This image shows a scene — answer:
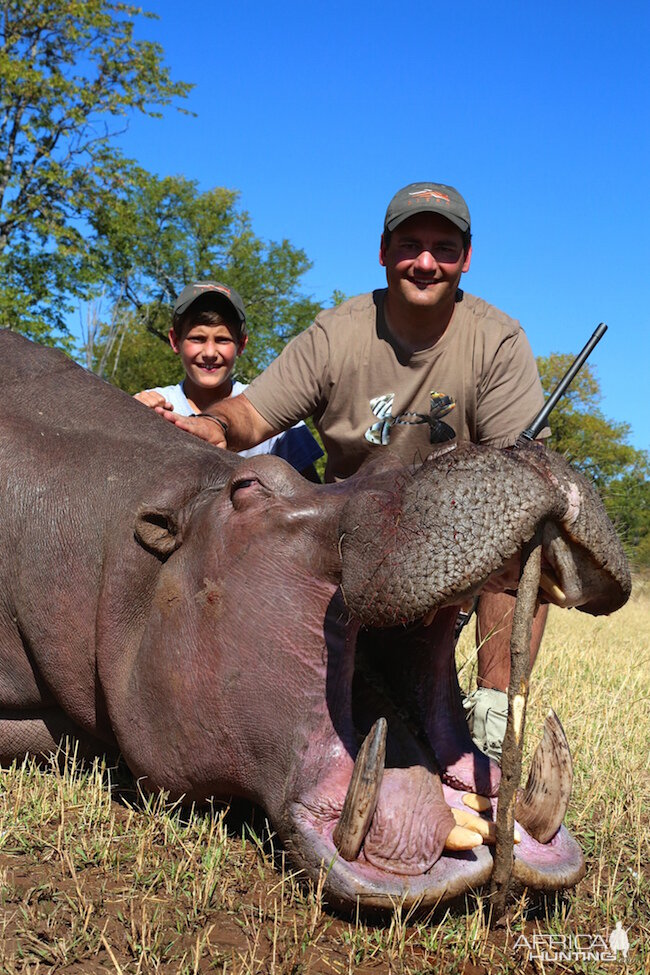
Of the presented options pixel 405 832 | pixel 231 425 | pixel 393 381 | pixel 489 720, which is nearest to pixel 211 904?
pixel 405 832

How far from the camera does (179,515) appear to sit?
3.20 m

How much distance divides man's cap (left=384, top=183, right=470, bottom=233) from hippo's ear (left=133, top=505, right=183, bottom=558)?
2.42m

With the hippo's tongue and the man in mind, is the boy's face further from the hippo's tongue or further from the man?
the hippo's tongue

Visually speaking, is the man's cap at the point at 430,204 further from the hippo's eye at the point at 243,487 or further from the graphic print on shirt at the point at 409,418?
the hippo's eye at the point at 243,487

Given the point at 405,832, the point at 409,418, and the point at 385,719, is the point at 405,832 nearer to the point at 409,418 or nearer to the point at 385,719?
the point at 385,719

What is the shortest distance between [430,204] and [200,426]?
5.19 feet

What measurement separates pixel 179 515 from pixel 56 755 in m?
0.99

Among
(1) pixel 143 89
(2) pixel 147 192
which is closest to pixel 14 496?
(1) pixel 143 89

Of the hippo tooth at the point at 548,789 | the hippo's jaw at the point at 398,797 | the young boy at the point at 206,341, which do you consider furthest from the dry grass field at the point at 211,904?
the young boy at the point at 206,341

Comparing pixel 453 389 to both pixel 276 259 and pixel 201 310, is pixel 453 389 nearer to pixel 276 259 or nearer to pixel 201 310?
pixel 201 310

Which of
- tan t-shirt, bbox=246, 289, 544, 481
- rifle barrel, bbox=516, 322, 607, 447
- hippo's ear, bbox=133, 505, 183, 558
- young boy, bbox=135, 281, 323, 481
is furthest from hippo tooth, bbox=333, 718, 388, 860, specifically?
young boy, bbox=135, 281, 323, 481

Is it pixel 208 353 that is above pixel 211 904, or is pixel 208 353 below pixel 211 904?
above
